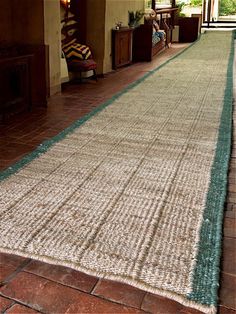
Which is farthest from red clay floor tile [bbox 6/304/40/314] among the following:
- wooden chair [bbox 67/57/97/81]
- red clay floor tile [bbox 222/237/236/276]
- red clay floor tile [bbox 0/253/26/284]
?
wooden chair [bbox 67/57/97/81]

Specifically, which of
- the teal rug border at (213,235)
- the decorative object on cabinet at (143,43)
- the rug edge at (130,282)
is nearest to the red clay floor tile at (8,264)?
the rug edge at (130,282)

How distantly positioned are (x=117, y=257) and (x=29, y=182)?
1.06 metres

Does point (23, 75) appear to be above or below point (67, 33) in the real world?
below

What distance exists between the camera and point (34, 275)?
1779mm

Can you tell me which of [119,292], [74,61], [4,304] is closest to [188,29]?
[74,61]

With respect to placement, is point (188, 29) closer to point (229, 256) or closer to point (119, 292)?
point (229, 256)

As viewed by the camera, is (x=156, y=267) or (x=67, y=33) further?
(x=67, y=33)

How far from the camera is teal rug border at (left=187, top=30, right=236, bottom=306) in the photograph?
5.50ft

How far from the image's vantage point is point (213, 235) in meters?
2.08

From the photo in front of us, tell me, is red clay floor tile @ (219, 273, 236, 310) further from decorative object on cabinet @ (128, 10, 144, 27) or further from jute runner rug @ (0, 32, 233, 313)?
decorative object on cabinet @ (128, 10, 144, 27)

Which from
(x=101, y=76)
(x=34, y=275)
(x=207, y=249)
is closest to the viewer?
(x=34, y=275)

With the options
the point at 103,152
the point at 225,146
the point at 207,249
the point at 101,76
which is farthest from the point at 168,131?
the point at 101,76

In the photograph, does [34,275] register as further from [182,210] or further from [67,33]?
[67,33]

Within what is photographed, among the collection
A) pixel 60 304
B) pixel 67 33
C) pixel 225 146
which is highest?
pixel 67 33
